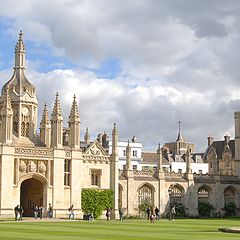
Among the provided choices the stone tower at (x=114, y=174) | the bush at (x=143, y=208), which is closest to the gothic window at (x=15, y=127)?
the stone tower at (x=114, y=174)

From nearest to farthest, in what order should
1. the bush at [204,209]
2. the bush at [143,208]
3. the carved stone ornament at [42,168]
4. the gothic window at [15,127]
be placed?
the carved stone ornament at [42,168] → the gothic window at [15,127] → the bush at [143,208] → the bush at [204,209]

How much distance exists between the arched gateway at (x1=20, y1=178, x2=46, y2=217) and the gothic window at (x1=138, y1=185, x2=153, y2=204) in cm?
1435

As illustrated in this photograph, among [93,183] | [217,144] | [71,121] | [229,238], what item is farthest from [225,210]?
[229,238]

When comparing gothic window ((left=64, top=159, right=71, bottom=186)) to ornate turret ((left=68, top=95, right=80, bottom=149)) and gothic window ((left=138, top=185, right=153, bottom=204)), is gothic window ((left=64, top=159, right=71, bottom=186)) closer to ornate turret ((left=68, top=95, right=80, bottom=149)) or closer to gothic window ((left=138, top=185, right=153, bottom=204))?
ornate turret ((left=68, top=95, right=80, bottom=149))

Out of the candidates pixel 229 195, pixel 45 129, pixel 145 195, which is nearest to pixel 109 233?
pixel 45 129

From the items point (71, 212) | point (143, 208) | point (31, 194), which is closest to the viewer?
point (71, 212)

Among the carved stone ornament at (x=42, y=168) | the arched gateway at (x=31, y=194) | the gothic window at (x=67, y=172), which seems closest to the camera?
the carved stone ornament at (x=42, y=168)

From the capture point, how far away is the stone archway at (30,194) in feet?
201

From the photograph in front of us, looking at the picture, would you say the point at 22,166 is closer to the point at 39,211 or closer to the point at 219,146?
the point at 39,211

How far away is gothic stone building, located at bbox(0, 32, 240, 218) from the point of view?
189ft

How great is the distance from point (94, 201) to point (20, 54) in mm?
16606

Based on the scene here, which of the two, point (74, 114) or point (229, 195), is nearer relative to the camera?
point (74, 114)

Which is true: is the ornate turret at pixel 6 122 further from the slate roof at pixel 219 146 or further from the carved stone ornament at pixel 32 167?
the slate roof at pixel 219 146

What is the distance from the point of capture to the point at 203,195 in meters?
79.0
